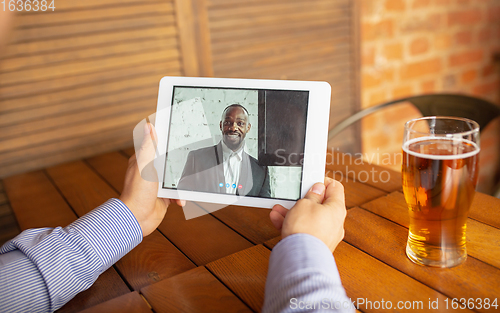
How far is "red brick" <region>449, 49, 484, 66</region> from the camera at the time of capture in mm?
2129

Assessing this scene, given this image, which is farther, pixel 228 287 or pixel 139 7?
pixel 139 7

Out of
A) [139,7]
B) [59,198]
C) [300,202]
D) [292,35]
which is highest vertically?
[139,7]

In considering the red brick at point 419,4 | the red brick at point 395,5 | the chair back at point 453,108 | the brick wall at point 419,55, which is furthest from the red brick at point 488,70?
the chair back at point 453,108

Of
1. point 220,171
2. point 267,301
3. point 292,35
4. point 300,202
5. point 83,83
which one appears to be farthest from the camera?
point 292,35

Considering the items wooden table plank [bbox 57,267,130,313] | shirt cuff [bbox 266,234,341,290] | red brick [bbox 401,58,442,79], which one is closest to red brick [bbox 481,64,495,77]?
red brick [bbox 401,58,442,79]

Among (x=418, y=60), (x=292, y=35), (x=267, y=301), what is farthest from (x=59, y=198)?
(x=418, y=60)

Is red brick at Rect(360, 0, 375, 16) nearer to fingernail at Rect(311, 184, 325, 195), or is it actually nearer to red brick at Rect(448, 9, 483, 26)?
red brick at Rect(448, 9, 483, 26)

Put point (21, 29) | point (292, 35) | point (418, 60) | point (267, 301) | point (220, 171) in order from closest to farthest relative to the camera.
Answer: point (267, 301) → point (220, 171) → point (21, 29) → point (292, 35) → point (418, 60)

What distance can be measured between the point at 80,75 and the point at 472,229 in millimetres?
1186

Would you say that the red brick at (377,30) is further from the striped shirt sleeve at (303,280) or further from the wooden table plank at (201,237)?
the striped shirt sleeve at (303,280)

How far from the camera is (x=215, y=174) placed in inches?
27.5

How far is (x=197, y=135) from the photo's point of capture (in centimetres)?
71

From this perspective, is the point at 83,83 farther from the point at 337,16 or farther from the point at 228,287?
the point at 337,16

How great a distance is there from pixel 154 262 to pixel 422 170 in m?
0.42
